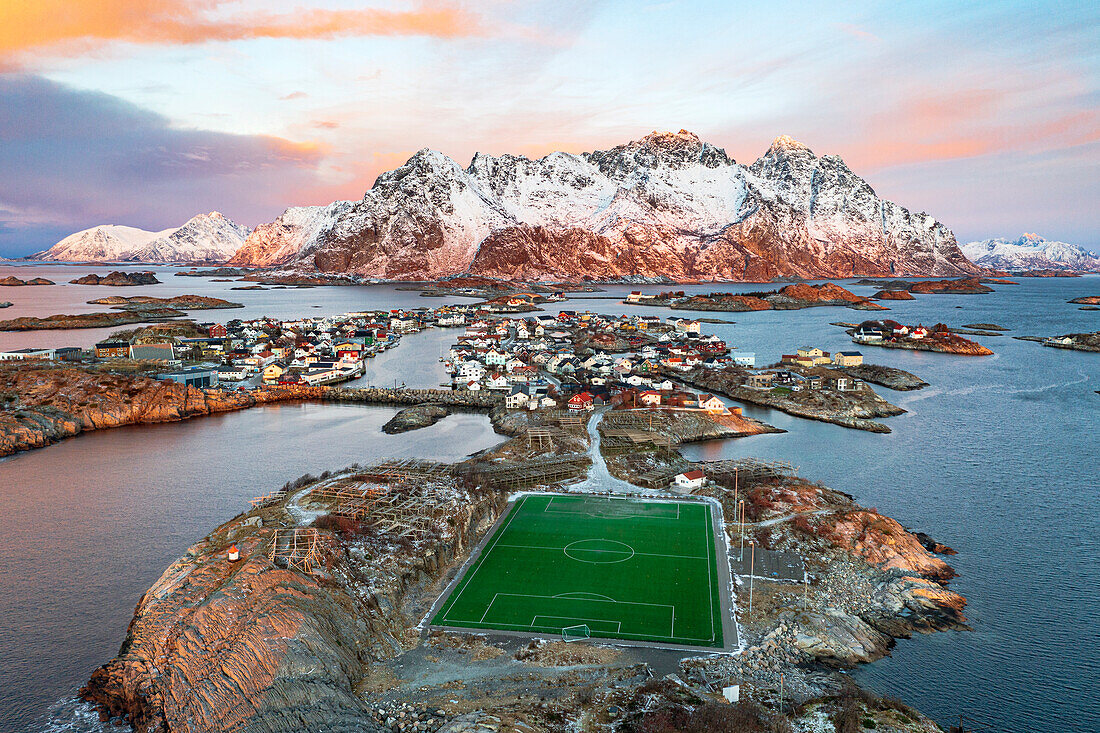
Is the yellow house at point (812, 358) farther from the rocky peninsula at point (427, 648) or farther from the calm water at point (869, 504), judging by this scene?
the rocky peninsula at point (427, 648)

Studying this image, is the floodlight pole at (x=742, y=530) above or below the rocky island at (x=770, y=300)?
below

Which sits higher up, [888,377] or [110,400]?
[110,400]

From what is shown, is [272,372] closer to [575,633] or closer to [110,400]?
[110,400]

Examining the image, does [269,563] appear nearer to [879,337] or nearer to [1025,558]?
[1025,558]

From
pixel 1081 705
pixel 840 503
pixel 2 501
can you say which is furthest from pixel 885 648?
pixel 2 501

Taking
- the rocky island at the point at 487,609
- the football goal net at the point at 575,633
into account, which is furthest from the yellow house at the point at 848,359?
the football goal net at the point at 575,633

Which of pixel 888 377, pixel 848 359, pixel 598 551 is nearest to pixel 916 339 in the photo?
pixel 848 359

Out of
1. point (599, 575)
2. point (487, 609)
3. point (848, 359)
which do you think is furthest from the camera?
point (848, 359)

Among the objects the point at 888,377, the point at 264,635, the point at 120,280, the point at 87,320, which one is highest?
the point at 120,280
